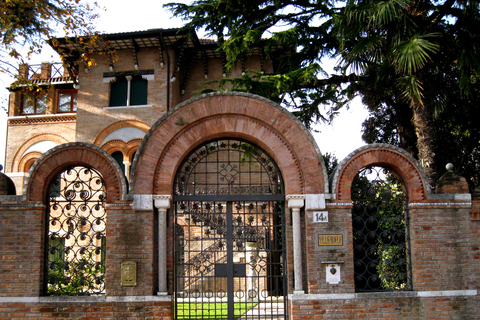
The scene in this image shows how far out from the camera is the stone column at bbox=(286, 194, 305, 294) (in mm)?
8445

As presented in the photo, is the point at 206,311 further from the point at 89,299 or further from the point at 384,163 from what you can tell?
the point at 384,163

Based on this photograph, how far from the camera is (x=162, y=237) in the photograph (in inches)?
338

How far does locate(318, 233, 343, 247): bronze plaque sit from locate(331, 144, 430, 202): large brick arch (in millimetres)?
787

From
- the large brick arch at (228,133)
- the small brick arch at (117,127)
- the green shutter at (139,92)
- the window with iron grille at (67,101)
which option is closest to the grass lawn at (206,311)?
the large brick arch at (228,133)

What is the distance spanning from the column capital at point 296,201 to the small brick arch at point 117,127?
38.2 ft

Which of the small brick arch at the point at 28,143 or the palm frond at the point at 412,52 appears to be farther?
the small brick arch at the point at 28,143

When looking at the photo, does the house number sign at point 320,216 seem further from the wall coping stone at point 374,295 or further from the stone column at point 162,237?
the stone column at point 162,237

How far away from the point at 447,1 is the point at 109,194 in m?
8.81

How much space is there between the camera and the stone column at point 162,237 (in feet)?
27.7

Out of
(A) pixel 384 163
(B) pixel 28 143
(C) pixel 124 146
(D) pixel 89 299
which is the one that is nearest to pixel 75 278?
(D) pixel 89 299

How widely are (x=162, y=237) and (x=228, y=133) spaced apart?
2.34m

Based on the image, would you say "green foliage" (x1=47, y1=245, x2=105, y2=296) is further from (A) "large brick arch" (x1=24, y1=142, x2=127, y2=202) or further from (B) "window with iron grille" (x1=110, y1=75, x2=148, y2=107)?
(B) "window with iron grille" (x1=110, y1=75, x2=148, y2=107)

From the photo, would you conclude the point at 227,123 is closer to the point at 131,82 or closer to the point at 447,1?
the point at 447,1

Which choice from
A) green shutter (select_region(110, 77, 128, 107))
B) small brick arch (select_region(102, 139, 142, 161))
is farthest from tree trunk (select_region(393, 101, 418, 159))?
green shutter (select_region(110, 77, 128, 107))
